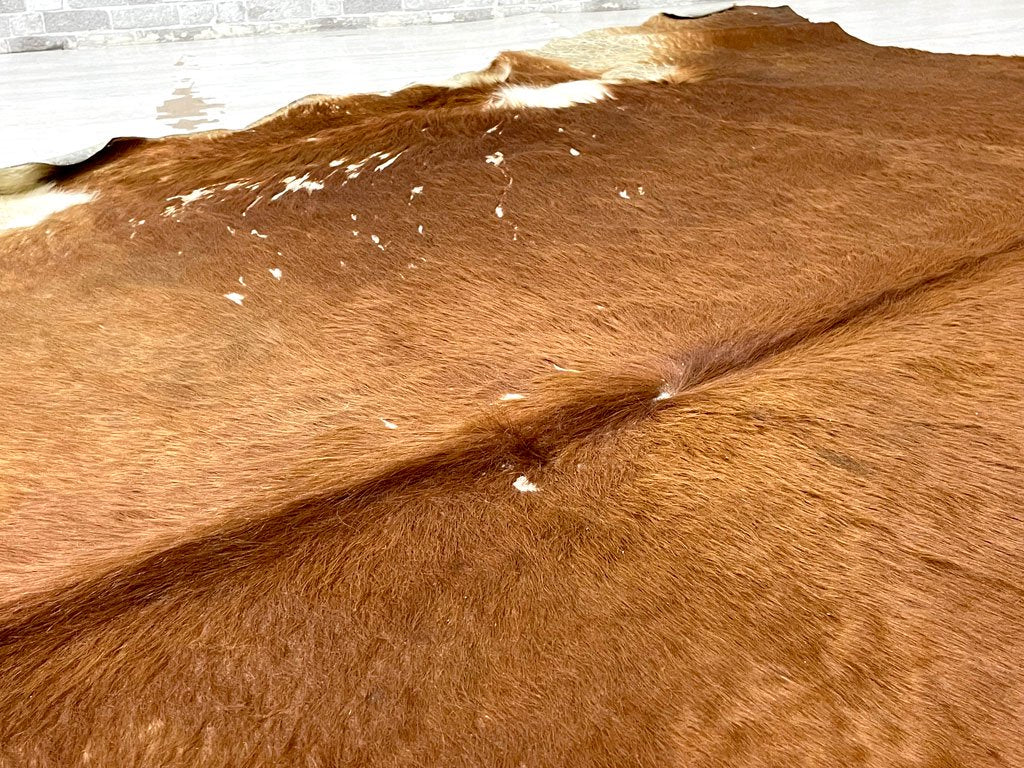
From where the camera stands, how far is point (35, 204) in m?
0.97

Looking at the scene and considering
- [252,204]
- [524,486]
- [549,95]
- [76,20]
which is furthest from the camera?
[76,20]

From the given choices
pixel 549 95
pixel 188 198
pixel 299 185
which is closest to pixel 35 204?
pixel 188 198

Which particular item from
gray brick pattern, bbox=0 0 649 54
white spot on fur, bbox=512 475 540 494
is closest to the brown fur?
white spot on fur, bbox=512 475 540 494

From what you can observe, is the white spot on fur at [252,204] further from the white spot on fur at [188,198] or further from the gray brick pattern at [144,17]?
the gray brick pattern at [144,17]

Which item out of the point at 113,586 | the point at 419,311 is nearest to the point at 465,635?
the point at 113,586

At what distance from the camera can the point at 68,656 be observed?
20.4 inches

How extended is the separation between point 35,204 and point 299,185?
0.30 metres

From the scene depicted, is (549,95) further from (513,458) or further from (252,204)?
(513,458)

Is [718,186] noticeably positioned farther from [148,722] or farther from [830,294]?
[148,722]

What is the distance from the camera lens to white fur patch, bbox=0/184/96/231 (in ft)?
3.09

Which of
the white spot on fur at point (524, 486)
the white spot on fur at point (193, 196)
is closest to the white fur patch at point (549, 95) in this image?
the white spot on fur at point (193, 196)

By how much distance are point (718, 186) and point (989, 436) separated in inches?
17.9

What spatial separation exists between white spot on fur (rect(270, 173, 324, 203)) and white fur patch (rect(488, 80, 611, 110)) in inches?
11.2

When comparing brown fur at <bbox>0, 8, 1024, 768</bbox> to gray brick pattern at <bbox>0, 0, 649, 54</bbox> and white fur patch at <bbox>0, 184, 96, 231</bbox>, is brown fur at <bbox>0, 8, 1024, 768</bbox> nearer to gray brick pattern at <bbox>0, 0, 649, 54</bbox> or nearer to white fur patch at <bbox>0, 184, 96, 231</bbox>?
white fur patch at <bbox>0, 184, 96, 231</bbox>
